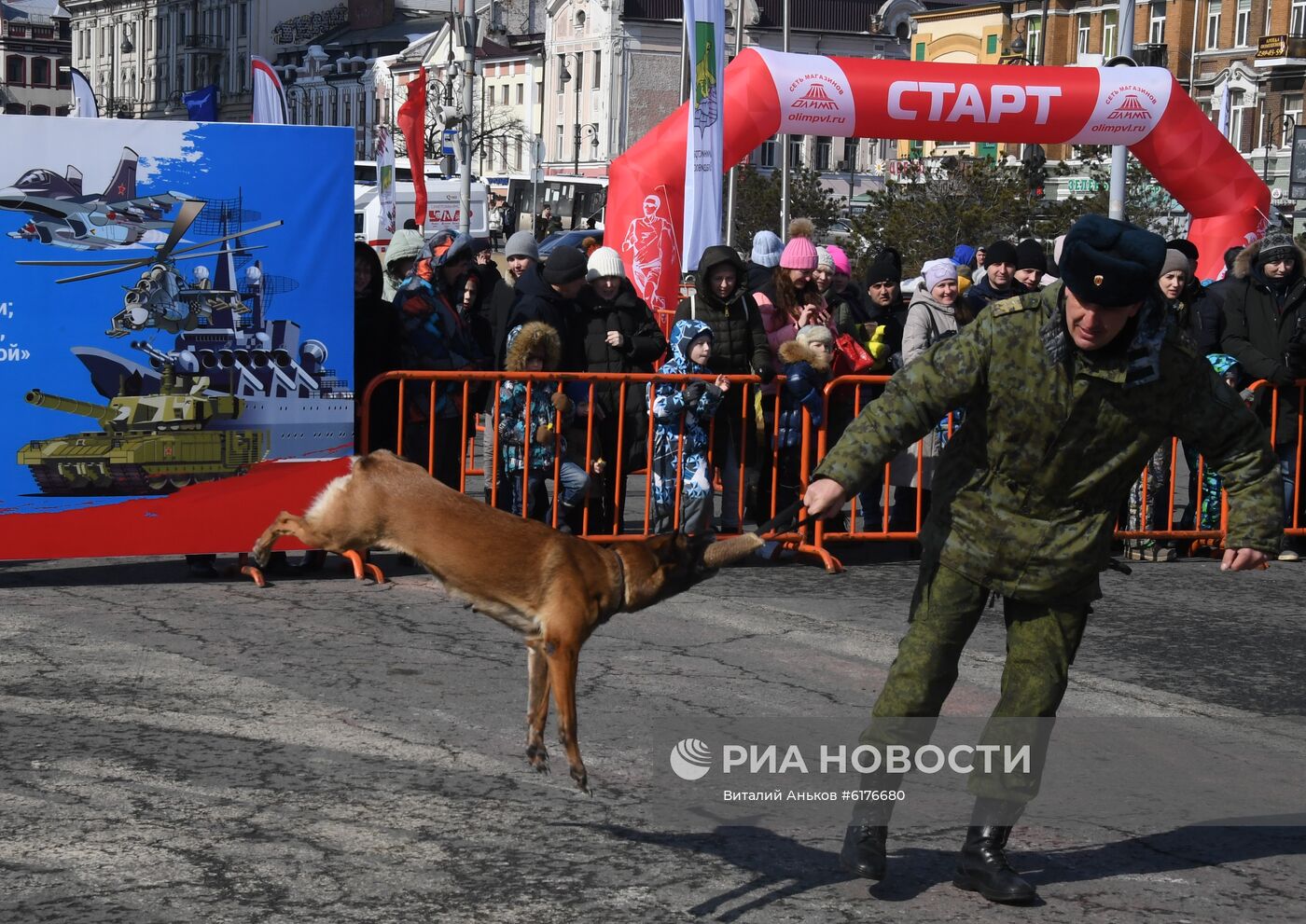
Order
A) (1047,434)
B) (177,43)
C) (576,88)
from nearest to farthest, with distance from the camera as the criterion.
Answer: (1047,434)
(576,88)
(177,43)

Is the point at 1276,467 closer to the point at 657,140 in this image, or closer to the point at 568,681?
the point at 568,681

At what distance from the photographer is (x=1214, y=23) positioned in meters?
71.6

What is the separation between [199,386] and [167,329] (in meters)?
0.34

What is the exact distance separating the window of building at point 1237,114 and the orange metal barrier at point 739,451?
2449 inches

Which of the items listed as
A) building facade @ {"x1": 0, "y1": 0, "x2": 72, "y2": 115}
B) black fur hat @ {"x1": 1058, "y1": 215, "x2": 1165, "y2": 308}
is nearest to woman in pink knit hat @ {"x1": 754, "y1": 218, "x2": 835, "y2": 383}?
black fur hat @ {"x1": 1058, "y1": 215, "x2": 1165, "y2": 308}

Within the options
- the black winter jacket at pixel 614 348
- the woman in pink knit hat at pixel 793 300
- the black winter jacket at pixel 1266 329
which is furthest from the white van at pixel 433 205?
the black winter jacket at pixel 1266 329

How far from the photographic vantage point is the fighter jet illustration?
29.3 ft

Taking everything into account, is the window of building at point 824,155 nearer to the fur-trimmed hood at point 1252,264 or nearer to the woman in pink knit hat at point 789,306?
the fur-trimmed hood at point 1252,264

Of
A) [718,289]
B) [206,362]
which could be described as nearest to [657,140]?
[718,289]

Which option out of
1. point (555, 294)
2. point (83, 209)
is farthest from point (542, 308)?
point (83, 209)

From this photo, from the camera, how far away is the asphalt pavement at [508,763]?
4.91 metres

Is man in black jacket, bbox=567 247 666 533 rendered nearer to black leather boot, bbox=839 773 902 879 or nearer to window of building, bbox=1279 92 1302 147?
black leather boot, bbox=839 773 902 879

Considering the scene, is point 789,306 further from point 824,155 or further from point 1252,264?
point 824,155

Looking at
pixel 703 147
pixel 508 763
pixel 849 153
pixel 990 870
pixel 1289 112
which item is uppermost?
pixel 1289 112
